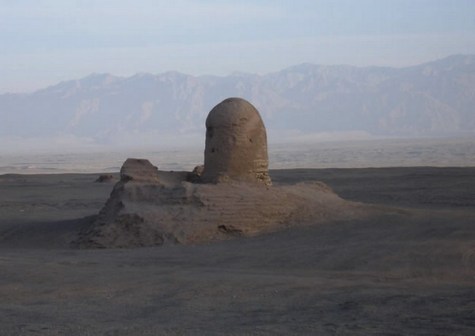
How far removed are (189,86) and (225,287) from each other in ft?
525

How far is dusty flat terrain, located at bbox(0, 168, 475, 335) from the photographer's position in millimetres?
8320

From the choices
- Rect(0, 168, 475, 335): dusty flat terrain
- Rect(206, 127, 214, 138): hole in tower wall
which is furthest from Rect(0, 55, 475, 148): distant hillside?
Rect(0, 168, 475, 335): dusty flat terrain

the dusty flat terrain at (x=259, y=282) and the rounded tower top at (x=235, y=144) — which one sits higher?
the rounded tower top at (x=235, y=144)

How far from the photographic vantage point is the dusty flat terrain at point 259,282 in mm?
8320

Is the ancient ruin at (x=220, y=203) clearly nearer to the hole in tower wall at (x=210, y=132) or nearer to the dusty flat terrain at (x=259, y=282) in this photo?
the hole in tower wall at (x=210, y=132)

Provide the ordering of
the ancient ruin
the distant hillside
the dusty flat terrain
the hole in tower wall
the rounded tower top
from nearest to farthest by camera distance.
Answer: the dusty flat terrain, the ancient ruin, the rounded tower top, the hole in tower wall, the distant hillside

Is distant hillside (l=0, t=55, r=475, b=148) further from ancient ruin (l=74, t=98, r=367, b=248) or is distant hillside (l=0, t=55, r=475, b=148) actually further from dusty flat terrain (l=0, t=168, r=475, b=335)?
dusty flat terrain (l=0, t=168, r=475, b=335)

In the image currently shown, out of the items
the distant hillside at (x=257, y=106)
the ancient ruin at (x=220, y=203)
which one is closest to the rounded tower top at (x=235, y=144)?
the ancient ruin at (x=220, y=203)

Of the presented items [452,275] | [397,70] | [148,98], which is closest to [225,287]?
[452,275]

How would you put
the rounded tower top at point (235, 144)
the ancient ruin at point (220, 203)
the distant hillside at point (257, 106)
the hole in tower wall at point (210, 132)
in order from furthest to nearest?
the distant hillside at point (257, 106) → the hole in tower wall at point (210, 132) → the rounded tower top at point (235, 144) → the ancient ruin at point (220, 203)

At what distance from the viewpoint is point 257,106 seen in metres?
155

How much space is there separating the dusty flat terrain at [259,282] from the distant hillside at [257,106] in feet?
414

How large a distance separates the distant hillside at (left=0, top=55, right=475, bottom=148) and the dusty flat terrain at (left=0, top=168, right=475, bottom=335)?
126277 mm

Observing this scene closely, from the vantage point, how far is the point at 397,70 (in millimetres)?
197250
